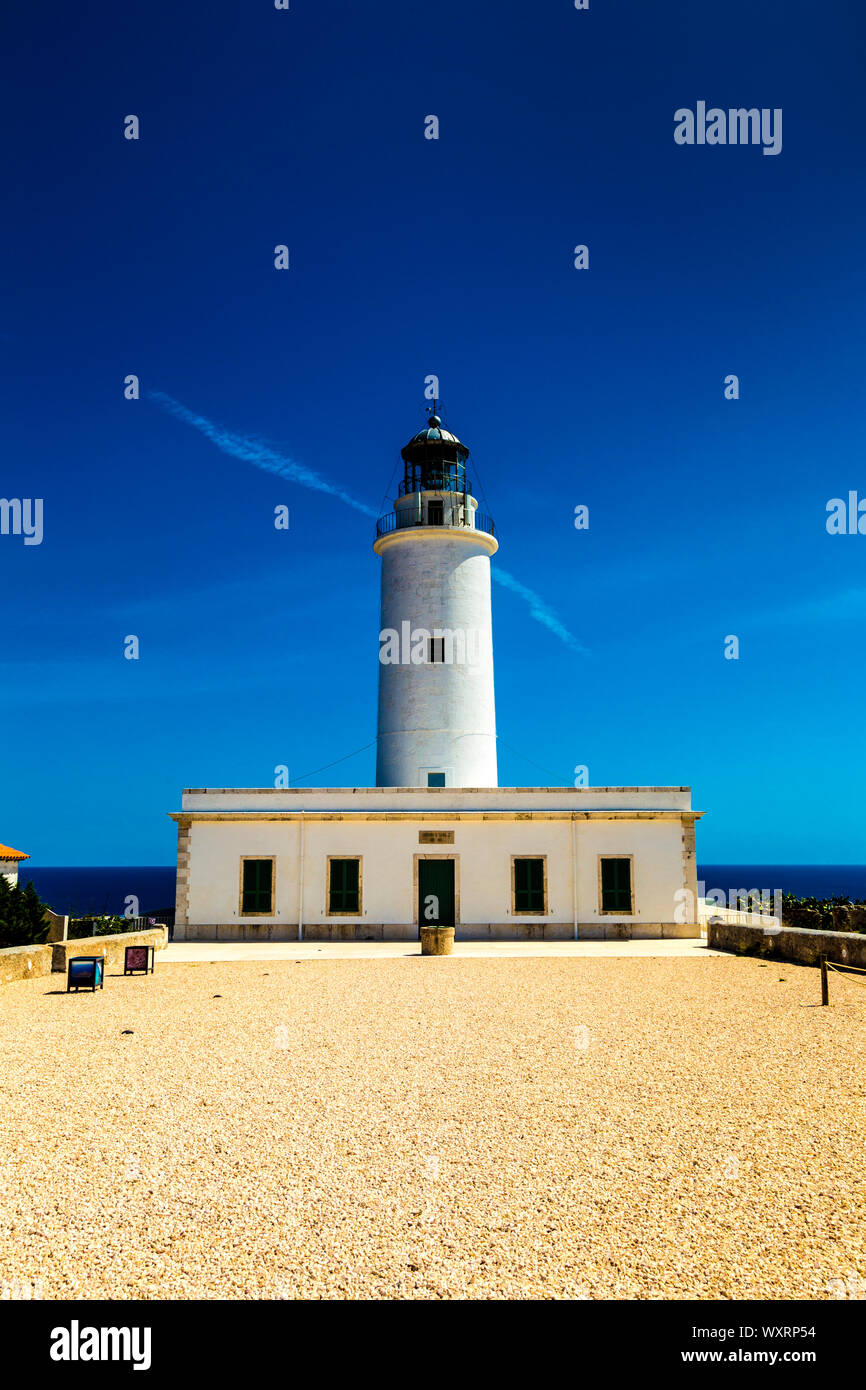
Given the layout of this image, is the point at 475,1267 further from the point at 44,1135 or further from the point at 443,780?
the point at 443,780

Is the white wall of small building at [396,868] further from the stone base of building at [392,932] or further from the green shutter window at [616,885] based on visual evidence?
the green shutter window at [616,885]

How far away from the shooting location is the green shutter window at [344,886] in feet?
70.0

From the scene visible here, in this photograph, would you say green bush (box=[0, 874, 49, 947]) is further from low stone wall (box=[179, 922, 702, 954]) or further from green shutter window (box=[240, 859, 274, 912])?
Answer: green shutter window (box=[240, 859, 274, 912])

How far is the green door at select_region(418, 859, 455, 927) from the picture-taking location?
21375 mm

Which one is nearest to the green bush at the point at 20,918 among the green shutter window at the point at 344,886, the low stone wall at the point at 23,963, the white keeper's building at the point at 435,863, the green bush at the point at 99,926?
the green bush at the point at 99,926

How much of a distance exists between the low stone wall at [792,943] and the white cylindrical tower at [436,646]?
752 cm

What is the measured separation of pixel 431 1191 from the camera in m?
5.52

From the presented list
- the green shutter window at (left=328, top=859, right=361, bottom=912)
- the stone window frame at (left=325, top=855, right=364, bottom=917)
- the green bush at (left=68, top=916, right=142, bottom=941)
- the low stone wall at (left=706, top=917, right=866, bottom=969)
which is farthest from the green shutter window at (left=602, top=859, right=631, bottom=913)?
the green bush at (left=68, top=916, right=142, bottom=941)

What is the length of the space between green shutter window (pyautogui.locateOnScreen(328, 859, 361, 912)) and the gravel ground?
951cm

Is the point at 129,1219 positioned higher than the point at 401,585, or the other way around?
the point at 401,585

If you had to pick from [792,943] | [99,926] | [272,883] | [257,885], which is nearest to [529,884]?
[272,883]
